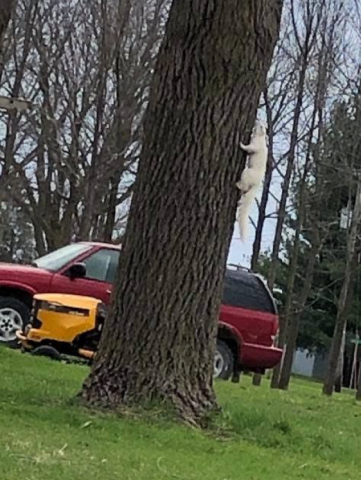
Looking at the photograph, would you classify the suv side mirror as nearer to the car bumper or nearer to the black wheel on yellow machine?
the black wheel on yellow machine

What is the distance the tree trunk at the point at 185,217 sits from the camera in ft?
26.1

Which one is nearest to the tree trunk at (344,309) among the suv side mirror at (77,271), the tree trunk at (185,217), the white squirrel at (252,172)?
the suv side mirror at (77,271)

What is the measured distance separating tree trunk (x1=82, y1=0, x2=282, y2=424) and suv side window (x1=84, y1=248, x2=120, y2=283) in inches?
281

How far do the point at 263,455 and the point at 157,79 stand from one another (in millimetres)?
2941

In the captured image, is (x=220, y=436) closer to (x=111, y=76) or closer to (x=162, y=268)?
(x=162, y=268)

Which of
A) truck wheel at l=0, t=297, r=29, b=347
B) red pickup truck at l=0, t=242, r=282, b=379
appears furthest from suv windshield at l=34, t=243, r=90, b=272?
truck wheel at l=0, t=297, r=29, b=347

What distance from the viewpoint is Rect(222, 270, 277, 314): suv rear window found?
15.7 metres

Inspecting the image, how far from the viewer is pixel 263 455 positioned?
7.19 metres

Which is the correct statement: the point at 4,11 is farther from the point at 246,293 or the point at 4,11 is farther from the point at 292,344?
the point at 292,344

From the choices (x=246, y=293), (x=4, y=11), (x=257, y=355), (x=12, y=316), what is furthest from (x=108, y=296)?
(x=4, y=11)

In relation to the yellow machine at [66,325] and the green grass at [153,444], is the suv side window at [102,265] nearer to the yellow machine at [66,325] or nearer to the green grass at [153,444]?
the yellow machine at [66,325]

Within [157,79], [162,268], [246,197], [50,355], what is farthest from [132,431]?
[50,355]

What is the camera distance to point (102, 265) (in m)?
15.3

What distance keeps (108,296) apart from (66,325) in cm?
A: 178
